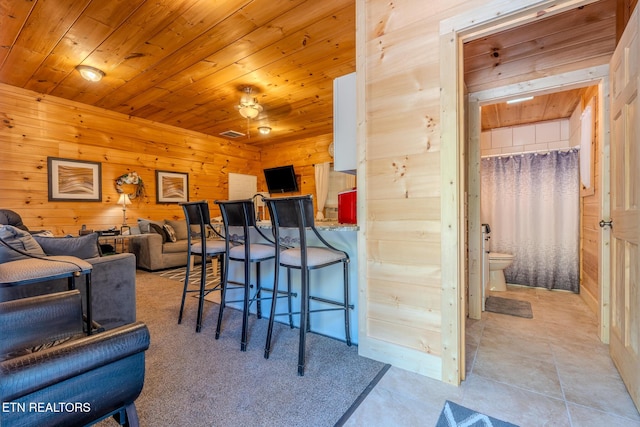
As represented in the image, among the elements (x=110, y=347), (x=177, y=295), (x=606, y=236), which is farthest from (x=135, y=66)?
(x=606, y=236)

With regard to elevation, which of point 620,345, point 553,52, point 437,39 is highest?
point 553,52

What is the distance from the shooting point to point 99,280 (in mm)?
2170

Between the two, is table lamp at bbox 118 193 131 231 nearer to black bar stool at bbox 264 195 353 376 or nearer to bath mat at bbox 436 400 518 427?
black bar stool at bbox 264 195 353 376

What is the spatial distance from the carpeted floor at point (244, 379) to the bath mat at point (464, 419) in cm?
41

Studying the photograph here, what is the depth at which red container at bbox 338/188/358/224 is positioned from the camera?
86.7 inches

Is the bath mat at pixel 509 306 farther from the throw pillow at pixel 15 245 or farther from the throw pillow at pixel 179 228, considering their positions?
the throw pillow at pixel 179 228

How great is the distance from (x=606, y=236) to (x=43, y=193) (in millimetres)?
6409

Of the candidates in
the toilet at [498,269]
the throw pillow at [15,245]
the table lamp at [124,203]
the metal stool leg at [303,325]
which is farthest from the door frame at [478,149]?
the table lamp at [124,203]

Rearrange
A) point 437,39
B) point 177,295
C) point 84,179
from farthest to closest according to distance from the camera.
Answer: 1. point 84,179
2. point 177,295
3. point 437,39

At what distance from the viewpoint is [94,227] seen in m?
4.58

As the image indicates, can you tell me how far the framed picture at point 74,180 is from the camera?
4195 mm

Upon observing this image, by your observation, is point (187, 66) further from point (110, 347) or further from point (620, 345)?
point (620, 345)

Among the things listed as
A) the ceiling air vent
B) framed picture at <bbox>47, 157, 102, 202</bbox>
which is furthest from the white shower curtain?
framed picture at <bbox>47, 157, 102, 202</bbox>

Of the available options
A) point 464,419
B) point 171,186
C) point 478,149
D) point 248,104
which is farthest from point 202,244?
point 171,186
